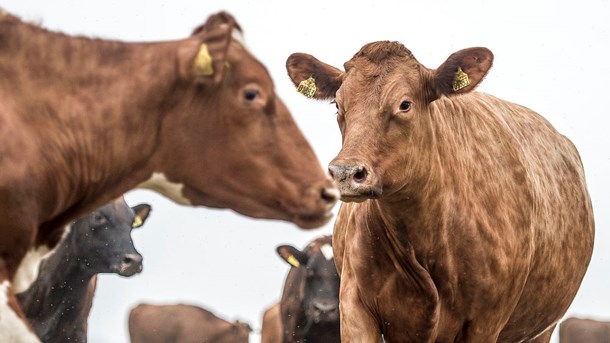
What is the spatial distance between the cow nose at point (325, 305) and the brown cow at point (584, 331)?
38.2 feet

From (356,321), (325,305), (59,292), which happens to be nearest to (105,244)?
(59,292)

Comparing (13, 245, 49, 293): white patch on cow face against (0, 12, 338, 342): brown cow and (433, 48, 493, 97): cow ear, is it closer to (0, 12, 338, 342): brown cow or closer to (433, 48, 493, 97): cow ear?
(0, 12, 338, 342): brown cow

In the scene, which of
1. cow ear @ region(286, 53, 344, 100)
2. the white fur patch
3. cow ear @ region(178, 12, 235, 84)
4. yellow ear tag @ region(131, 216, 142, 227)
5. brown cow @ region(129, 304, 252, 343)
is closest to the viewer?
cow ear @ region(178, 12, 235, 84)

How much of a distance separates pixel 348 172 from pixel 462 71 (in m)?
1.37

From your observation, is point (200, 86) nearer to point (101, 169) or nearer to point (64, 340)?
point (101, 169)

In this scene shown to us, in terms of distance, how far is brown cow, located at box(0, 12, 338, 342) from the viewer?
16.2 ft

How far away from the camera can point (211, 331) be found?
2216 cm

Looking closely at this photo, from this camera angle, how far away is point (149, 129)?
505cm

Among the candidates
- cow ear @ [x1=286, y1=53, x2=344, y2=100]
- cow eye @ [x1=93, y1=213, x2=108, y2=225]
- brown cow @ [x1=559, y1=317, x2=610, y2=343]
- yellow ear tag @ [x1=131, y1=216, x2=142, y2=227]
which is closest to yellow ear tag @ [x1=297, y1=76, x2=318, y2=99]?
cow ear @ [x1=286, y1=53, x2=344, y2=100]

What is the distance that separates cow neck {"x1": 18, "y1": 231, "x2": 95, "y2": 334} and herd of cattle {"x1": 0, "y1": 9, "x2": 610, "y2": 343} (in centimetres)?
3

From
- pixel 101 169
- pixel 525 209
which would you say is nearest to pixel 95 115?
pixel 101 169

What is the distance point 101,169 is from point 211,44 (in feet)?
2.06

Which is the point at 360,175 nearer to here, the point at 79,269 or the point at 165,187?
the point at 165,187

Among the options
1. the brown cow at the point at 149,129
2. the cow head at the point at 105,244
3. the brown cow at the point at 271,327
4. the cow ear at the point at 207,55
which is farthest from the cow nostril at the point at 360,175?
the brown cow at the point at 271,327
